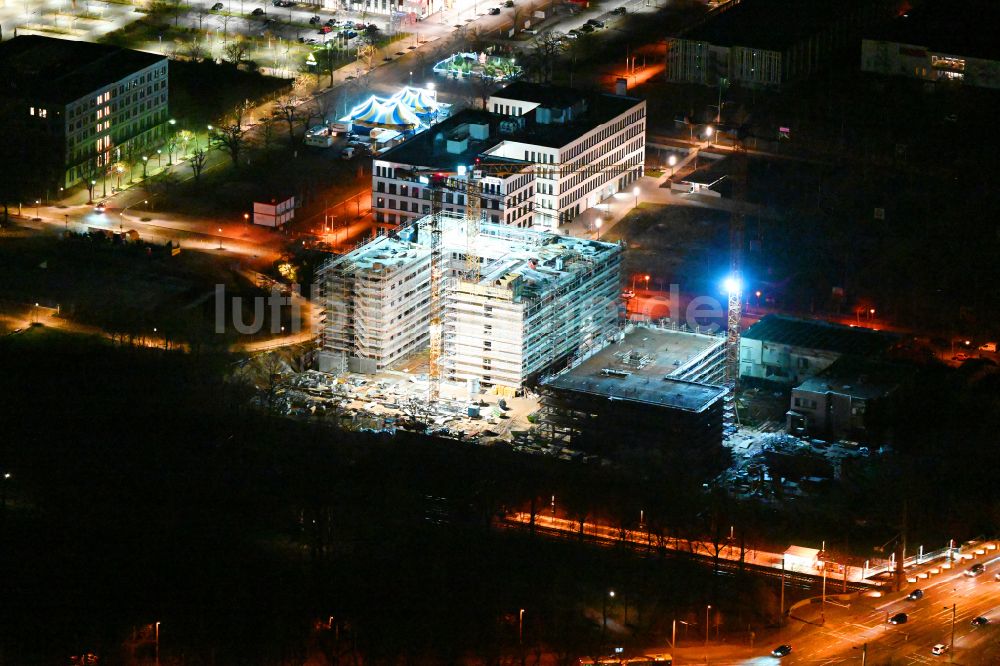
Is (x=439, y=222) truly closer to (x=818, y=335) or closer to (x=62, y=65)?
(x=818, y=335)

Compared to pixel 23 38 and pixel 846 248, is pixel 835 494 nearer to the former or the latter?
pixel 846 248

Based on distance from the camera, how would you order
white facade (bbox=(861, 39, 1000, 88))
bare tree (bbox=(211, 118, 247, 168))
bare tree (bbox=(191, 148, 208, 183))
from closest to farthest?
bare tree (bbox=(191, 148, 208, 183)) < bare tree (bbox=(211, 118, 247, 168)) < white facade (bbox=(861, 39, 1000, 88))

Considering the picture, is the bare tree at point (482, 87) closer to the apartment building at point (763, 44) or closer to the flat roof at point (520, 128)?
the flat roof at point (520, 128)

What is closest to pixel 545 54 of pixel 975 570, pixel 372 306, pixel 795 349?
pixel 372 306

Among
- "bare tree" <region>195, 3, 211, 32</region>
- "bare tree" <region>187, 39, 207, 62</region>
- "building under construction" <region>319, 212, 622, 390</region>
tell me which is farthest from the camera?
"bare tree" <region>195, 3, 211, 32</region>

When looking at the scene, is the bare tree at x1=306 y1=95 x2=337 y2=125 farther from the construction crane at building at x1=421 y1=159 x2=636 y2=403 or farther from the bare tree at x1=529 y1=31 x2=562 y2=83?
the construction crane at building at x1=421 y1=159 x2=636 y2=403

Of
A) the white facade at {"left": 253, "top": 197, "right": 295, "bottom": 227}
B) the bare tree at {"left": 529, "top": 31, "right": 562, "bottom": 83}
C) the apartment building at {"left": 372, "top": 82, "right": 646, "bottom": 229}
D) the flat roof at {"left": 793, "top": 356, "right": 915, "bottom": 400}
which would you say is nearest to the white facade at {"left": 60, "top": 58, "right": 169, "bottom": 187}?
the white facade at {"left": 253, "top": 197, "right": 295, "bottom": 227}
